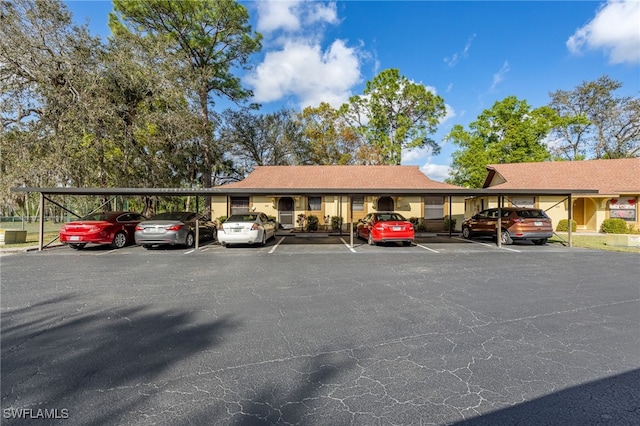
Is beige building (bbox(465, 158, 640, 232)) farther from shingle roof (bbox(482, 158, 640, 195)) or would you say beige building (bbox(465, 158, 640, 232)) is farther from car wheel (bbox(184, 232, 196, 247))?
car wheel (bbox(184, 232, 196, 247))

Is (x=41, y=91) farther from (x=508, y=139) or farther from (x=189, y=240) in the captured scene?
(x=508, y=139)

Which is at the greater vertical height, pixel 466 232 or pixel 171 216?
pixel 171 216

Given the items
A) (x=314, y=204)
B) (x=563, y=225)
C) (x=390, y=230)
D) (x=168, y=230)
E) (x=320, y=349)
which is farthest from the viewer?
(x=314, y=204)

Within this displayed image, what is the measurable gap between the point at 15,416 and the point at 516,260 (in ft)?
36.5

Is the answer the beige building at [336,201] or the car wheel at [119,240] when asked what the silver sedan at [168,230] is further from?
the beige building at [336,201]

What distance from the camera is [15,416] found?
2430 millimetres

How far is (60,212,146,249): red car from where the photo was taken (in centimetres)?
1159

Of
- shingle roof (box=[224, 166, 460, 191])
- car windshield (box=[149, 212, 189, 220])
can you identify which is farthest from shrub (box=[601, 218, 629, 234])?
car windshield (box=[149, 212, 189, 220])

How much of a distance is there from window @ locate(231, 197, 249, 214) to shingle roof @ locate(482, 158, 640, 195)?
58.7 feet

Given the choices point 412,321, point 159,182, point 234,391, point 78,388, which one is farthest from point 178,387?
point 159,182

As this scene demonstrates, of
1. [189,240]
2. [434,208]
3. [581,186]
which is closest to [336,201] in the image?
[434,208]

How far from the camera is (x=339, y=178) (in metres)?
23.3

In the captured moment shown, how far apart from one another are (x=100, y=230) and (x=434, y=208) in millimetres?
19662

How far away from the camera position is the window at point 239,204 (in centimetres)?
2275
